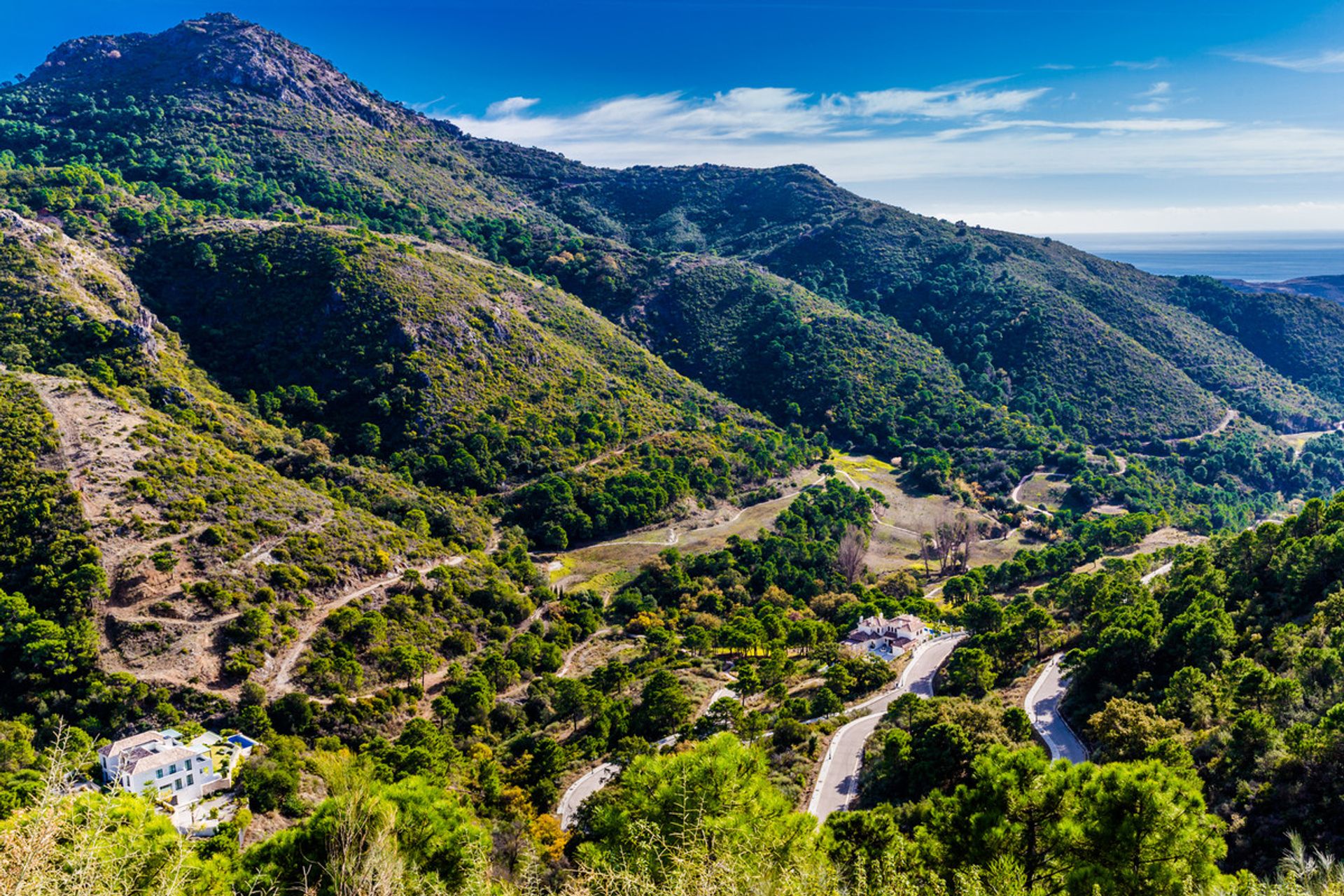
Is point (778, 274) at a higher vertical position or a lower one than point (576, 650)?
higher

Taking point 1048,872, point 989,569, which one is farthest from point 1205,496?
point 1048,872

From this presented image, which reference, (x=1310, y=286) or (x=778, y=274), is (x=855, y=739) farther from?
(x=1310, y=286)

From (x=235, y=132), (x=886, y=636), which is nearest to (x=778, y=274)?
(x=235, y=132)

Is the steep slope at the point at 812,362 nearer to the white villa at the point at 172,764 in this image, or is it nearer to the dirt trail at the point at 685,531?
the dirt trail at the point at 685,531

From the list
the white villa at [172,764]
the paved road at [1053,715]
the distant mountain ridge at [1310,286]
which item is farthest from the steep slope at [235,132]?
the distant mountain ridge at [1310,286]

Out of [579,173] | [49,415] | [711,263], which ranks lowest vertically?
[49,415]

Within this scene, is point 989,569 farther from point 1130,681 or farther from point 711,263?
point 711,263
